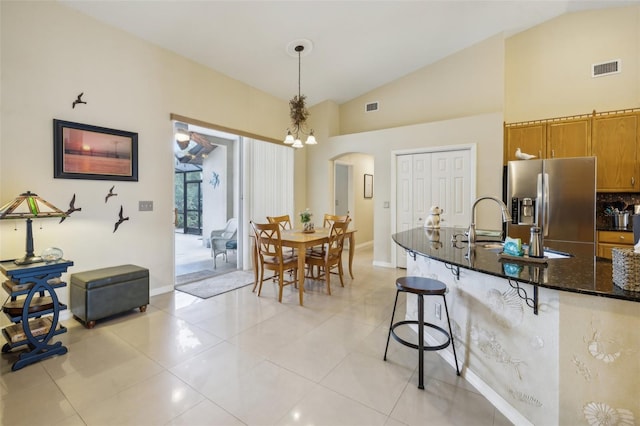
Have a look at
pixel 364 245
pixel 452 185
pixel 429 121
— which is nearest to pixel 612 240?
pixel 452 185

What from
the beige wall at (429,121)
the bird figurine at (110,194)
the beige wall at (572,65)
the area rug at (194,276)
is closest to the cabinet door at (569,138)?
the beige wall at (572,65)

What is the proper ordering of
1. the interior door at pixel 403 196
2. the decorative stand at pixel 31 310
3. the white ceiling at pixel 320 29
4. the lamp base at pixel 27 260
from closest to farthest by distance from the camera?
the decorative stand at pixel 31 310 < the lamp base at pixel 27 260 < the white ceiling at pixel 320 29 < the interior door at pixel 403 196

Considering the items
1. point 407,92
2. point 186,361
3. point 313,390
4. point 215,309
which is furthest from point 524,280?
point 407,92

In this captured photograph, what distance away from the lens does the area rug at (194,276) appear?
4.38m

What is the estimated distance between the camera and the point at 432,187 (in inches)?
193

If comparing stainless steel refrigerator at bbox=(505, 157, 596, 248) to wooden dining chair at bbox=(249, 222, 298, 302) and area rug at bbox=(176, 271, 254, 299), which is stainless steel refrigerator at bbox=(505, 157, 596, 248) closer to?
wooden dining chair at bbox=(249, 222, 298, 302)

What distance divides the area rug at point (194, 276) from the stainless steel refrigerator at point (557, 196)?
442cm

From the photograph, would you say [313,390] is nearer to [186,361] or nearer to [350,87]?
[186,361]

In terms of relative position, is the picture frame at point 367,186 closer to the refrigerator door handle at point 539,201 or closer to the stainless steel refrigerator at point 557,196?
the stainless steel refrigerator at point 557,196

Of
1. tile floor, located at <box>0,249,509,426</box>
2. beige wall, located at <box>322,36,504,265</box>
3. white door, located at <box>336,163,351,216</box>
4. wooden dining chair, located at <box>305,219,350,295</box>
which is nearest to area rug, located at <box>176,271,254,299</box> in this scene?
tile floor, located at <box>0,249,509,426</box>

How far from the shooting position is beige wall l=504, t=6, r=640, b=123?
3910 mm

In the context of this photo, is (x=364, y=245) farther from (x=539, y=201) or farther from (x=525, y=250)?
(x=525, y=250)

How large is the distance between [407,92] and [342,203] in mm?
3049

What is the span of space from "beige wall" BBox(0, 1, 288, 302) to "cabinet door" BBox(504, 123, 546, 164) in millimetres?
4396
